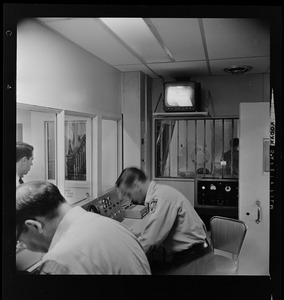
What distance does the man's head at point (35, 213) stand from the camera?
144 centimetres

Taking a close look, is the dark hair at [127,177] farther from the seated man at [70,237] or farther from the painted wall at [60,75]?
the painted wall at [60,75]

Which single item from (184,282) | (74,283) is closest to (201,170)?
(184,282)

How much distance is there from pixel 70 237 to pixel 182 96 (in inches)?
35.6

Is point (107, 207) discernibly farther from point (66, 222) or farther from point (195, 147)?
point (195, 147)

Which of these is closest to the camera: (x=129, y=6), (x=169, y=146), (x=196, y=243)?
(x=129, y=6)

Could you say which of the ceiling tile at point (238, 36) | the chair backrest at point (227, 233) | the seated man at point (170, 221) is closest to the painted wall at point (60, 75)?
the seated man at point (170, 221)

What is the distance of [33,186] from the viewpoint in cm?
145

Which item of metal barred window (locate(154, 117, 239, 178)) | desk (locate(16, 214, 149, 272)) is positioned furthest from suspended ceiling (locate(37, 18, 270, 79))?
desk (locate(16, 214, 149, 272))

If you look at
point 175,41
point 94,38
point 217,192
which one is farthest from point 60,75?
point 217,192

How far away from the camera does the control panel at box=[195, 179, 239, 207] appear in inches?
61.2

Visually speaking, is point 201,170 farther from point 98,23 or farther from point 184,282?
point 98,23

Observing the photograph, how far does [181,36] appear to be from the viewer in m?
1.48

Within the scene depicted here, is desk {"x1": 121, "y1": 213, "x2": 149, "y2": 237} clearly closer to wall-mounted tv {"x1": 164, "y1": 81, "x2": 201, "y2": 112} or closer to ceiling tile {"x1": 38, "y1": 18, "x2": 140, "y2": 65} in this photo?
wall-mounted tv {"x1": 164, "y1": 81, "x2": 201, "y2": 112}

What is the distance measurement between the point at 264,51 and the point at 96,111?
2.94 feet
